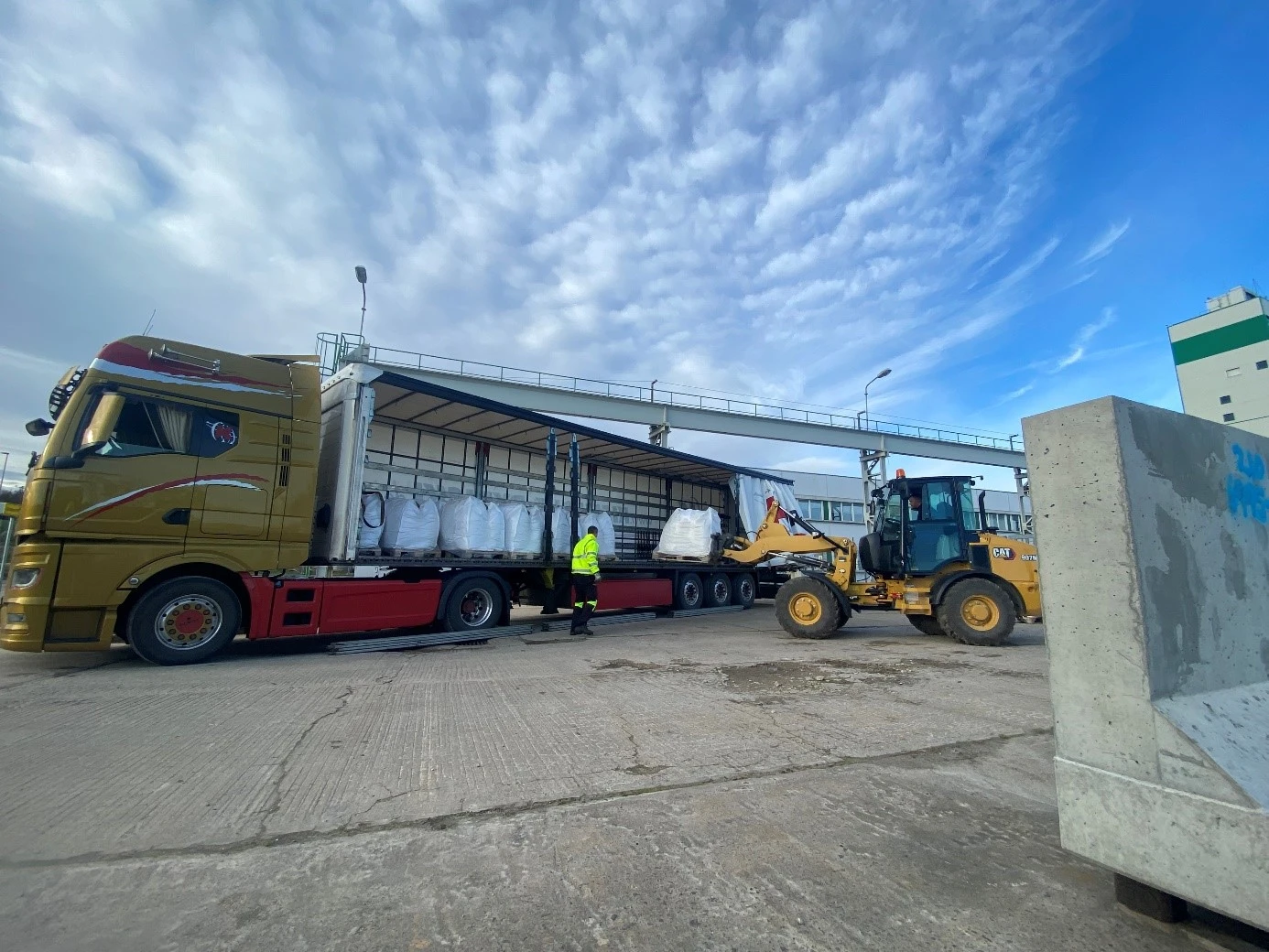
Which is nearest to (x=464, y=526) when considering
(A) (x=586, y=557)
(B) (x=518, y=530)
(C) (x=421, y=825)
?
(B) (x=518, y=530)

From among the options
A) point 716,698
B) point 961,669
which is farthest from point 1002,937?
point 961,669

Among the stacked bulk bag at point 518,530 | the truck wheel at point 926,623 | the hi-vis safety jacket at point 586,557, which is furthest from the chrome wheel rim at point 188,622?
the truck wheel at point 926,623

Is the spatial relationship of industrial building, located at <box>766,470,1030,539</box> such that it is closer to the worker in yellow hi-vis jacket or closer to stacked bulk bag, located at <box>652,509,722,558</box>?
stacked bulk bag, located at <box>652,509,722,558</box>

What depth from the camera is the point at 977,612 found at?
8.63m

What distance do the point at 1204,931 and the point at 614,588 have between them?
9855 millimetres

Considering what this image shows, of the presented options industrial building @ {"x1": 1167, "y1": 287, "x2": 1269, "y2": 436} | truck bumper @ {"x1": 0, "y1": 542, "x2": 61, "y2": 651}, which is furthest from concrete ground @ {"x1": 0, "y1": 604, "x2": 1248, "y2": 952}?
industrial building @ {"x1": 1167, "y1": 287, "x2": 1269, "y2": 436}

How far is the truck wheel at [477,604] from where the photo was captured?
885cm

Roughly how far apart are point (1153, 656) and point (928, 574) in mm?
8047

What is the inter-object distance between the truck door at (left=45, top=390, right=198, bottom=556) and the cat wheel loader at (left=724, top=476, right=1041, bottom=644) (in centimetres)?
843

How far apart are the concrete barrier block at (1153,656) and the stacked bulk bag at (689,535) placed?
35.0 feet

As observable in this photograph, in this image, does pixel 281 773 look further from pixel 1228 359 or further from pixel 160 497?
pixel 1228 359

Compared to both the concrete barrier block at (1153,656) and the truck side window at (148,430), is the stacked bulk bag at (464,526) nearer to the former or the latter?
the truck side window at (148,430)

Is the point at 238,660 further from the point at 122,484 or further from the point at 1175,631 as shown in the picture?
the point at 1175,631

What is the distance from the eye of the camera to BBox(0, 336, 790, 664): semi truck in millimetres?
5969
